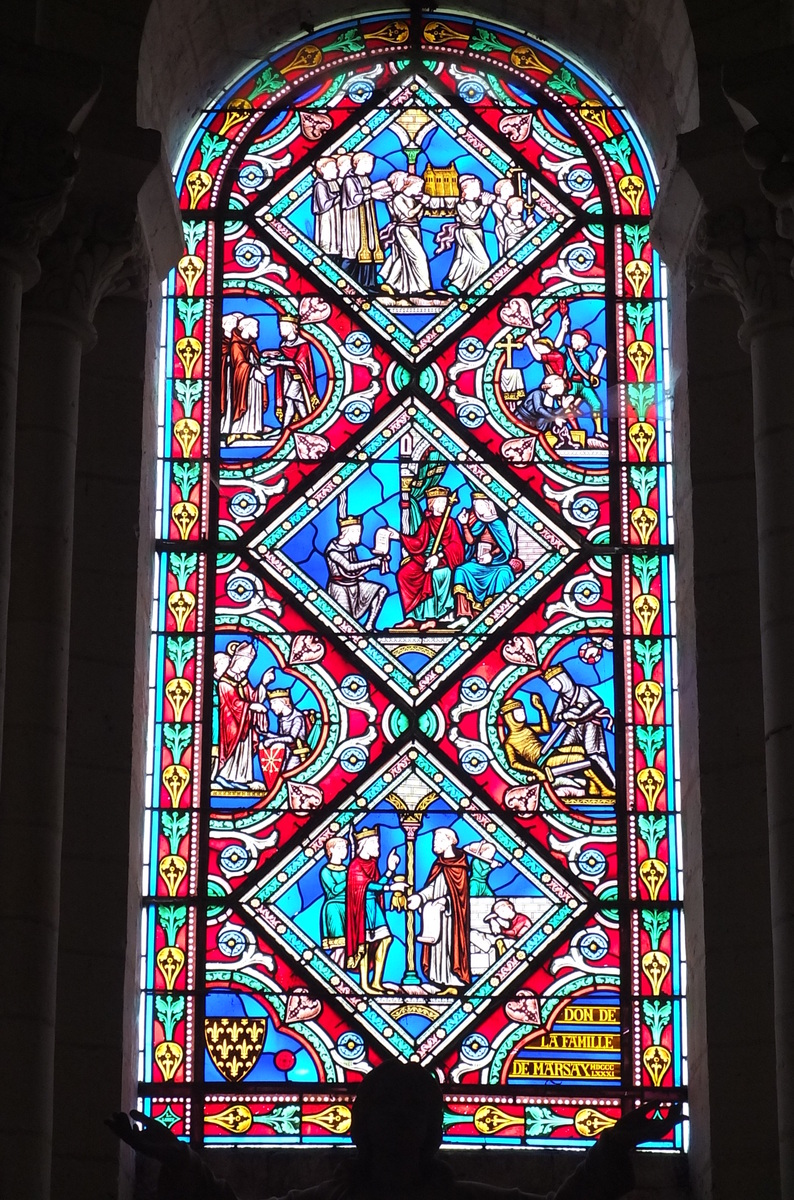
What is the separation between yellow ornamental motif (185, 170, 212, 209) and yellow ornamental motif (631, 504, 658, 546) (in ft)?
7.49

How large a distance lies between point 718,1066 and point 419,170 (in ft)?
13.4

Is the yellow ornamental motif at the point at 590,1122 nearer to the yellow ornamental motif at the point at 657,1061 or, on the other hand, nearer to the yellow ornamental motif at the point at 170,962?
the yellow ornamental motif at the point at 657,1061

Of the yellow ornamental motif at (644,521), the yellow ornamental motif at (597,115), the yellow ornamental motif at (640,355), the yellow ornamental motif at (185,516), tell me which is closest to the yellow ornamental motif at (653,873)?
the yellow ornamental motif at (644,521)

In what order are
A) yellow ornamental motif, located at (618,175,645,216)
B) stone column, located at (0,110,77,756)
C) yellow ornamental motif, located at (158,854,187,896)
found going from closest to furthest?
stone column, located at (0,110,77,756) < yellow ornamental motif, located at (158,854,187,896) < yellow ornamental motif, located at (618,175,645,216)

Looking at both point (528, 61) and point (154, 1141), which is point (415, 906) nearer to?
→ point (154, 1141)

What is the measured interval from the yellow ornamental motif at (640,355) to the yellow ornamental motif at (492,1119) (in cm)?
306

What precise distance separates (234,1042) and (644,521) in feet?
8.53

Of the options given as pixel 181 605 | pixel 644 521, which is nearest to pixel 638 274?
pixel 644 521

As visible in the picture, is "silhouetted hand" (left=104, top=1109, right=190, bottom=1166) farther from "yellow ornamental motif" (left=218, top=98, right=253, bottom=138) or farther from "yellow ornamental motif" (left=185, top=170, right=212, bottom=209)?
"yellow ornamental motif" (left=218, top=98, right=253, bottom=138)

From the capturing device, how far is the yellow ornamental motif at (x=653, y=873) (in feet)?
33.1

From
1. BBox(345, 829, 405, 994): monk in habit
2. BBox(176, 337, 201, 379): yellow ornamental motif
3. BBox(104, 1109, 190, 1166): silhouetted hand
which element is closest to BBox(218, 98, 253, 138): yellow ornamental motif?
BBox(176, 337, 201, 379): yellow ornamental motif

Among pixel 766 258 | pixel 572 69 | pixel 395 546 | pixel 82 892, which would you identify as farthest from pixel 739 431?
pixel 82 892

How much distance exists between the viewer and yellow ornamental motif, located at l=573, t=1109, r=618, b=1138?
383 inches

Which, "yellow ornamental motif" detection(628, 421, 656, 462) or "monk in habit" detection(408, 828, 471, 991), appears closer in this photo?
"monk in habit" detection(408, 828, 471, 991)
